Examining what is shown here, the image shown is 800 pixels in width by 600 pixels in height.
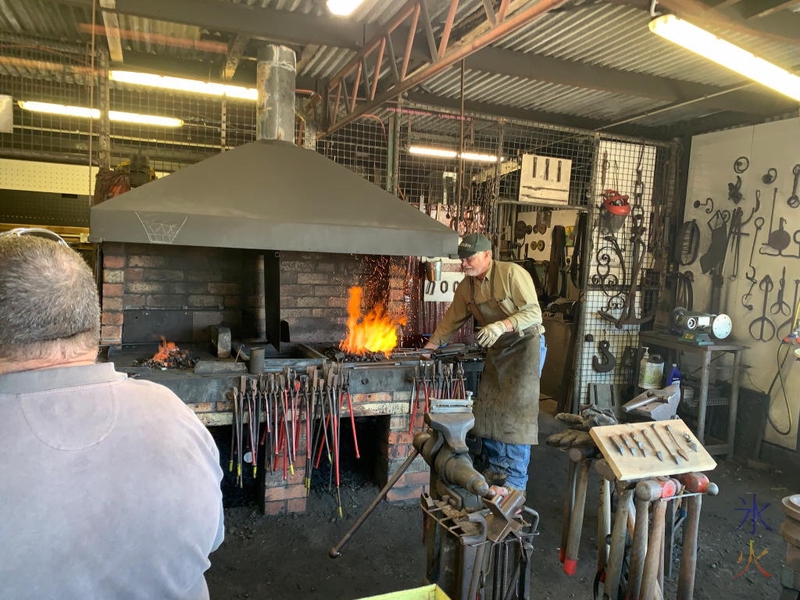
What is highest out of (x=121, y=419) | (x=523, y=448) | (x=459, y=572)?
(x=121, y=419)

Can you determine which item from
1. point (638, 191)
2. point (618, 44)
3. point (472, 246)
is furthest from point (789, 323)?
point (472, 246)

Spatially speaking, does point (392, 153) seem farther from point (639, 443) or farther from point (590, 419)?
point (639, 443)

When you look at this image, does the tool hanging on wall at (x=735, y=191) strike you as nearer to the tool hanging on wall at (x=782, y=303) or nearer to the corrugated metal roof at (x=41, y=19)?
the tool hanging on wall at (x=782, y=303)

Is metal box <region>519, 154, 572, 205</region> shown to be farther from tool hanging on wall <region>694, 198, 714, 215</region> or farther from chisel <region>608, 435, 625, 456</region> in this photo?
chisel <region>608, 435, 625, 456</region>

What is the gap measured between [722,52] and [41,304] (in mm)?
3366

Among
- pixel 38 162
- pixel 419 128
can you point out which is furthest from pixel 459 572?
pixel 38 162

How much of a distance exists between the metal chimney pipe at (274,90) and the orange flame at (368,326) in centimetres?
150

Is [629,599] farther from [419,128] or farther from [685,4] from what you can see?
[419,128]

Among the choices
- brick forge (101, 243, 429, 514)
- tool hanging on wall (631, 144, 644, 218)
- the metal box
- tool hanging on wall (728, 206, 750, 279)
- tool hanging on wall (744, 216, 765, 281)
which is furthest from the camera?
tool hanging on wall (631, 144, 644, 218)

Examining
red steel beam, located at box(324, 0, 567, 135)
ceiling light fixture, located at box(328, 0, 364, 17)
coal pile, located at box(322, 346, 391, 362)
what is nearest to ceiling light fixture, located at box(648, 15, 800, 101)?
red steel beam, located at box(324, 0, 567, 135)

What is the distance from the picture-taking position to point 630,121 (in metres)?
5.93

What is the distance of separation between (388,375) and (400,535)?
104 cm

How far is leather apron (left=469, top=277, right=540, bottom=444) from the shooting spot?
3756 millimetres

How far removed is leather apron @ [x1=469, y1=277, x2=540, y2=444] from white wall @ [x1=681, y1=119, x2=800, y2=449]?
2.93 m
